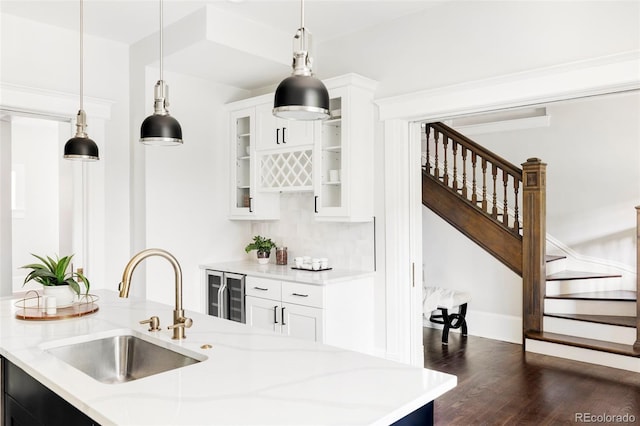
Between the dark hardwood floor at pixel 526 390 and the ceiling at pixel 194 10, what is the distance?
2830 millimetres

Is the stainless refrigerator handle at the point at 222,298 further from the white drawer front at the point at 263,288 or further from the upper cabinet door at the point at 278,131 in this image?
the upper cabinet door at the point at 278,131

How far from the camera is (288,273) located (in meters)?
3.86

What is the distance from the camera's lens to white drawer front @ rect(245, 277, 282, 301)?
3.78 meters

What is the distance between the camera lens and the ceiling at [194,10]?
3.42 metres

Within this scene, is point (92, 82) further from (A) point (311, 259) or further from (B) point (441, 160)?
(B) point (441, 160)

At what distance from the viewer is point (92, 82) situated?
13.0ft

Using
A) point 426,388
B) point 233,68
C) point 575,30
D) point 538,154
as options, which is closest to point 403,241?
point 575,30

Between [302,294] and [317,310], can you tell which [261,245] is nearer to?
[302,294]

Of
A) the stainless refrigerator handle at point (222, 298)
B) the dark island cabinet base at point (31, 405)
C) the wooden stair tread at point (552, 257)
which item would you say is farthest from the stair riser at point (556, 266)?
the dark island cabinet base at point (31, 405)

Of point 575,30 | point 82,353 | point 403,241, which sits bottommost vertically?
point 82,353

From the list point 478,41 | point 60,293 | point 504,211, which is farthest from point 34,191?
point 504,211

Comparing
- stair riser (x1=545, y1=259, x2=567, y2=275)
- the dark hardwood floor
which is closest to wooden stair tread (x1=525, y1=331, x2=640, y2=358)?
the dark hardwood floor

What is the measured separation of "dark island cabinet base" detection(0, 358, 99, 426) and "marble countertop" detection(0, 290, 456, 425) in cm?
5

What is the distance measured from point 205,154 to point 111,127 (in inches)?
32.4
